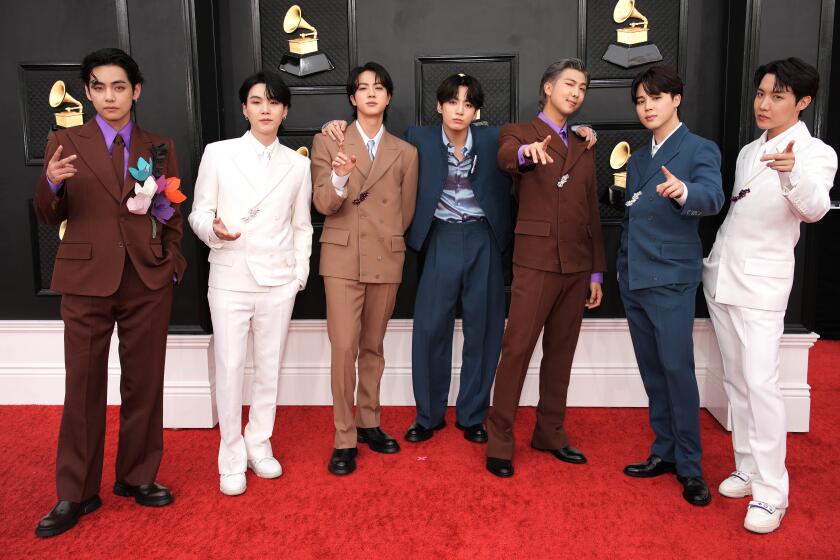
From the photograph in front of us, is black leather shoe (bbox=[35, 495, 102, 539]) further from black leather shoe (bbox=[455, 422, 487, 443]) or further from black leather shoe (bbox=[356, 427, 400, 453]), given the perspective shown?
black leather shoe (bbox=[455, 422, 487, 443])

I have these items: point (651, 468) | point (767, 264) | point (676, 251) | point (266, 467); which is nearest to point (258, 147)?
point (266, 467)

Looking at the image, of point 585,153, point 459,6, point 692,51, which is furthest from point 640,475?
point 459,6

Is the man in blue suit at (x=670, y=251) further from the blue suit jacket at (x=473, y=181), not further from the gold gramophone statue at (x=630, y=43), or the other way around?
the gold gramophone statue at (x=630, y=43)

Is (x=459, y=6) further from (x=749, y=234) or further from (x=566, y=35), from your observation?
(x=749, y=234)

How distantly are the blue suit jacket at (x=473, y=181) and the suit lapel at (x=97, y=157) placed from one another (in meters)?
1.33

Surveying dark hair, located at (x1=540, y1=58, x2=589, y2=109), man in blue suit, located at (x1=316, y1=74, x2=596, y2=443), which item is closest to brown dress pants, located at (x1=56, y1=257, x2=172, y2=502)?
man in blue suit, located at (x1=316, y1=74, x2=596, y2=443)

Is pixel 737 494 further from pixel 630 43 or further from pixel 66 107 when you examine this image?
pixel 66 107

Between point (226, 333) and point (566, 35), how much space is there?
94.9 inches

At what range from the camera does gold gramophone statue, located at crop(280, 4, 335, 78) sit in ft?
11.9

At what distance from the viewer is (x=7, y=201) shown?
12.3 feet

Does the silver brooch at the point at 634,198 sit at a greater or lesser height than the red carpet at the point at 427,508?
greater

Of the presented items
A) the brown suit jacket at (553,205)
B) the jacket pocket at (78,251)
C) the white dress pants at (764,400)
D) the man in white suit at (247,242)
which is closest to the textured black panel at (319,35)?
the man in white suit at (247,242)

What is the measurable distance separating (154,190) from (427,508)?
1.64 m

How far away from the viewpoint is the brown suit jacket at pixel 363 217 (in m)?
2.98
